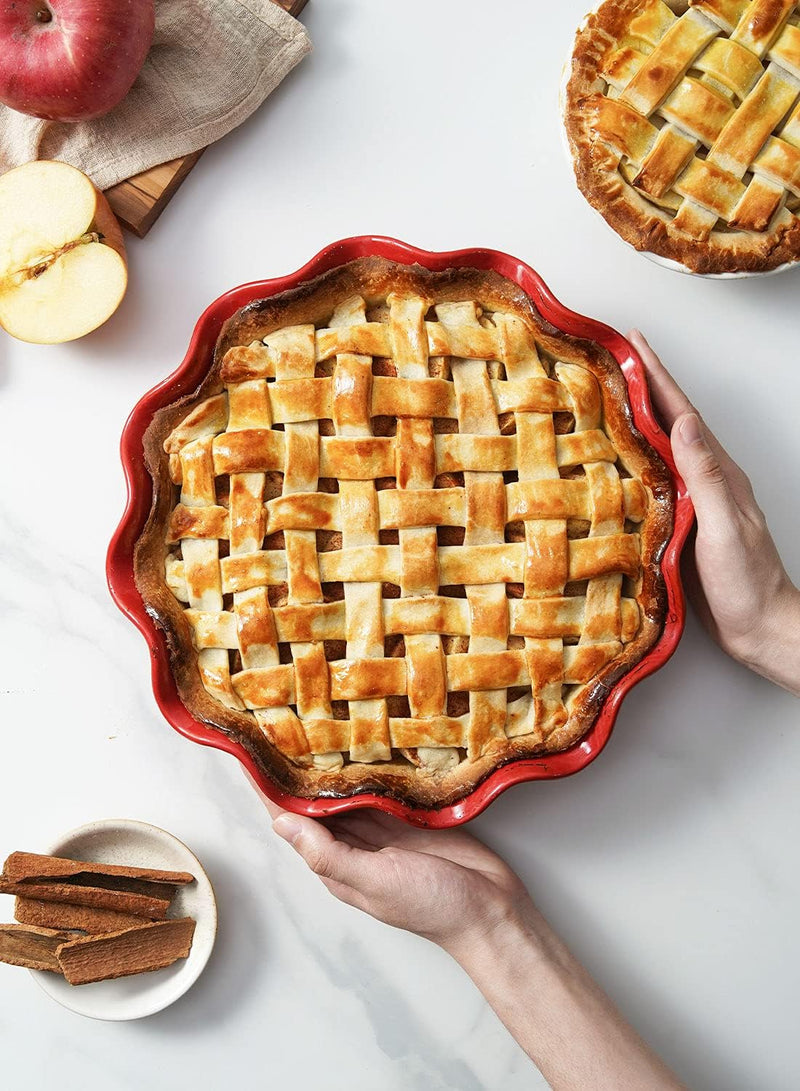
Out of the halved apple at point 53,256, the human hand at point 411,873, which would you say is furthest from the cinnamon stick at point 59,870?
the halved apple at point 53,256

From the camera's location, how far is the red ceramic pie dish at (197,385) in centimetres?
111

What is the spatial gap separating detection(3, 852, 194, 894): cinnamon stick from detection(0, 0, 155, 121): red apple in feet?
3.23

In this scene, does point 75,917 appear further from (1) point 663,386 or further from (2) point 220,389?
(1) point 663,386

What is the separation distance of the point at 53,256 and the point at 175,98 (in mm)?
291

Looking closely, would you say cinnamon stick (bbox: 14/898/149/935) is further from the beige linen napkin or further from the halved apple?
the beige linen napkin

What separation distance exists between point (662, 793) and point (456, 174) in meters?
0.92

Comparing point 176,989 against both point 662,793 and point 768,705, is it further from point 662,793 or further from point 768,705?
point 768,705

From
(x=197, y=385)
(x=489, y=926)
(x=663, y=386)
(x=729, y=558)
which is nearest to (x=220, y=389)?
(x=197, y=385)

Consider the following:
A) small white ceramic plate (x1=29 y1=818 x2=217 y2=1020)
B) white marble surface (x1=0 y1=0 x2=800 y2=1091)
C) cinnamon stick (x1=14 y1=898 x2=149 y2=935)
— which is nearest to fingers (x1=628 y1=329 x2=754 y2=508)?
white marble surface (x1=0 y1=0 x2=800 y2=1091)

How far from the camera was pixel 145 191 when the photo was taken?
1.31 m

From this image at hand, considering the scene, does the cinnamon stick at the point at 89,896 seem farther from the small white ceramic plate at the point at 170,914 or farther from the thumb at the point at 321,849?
the thumb at the point at 321,849

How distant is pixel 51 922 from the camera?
4.14 feet

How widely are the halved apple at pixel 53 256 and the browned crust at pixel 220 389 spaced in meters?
0.21

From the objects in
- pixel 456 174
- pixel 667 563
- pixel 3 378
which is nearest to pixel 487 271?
pixel 456 174
